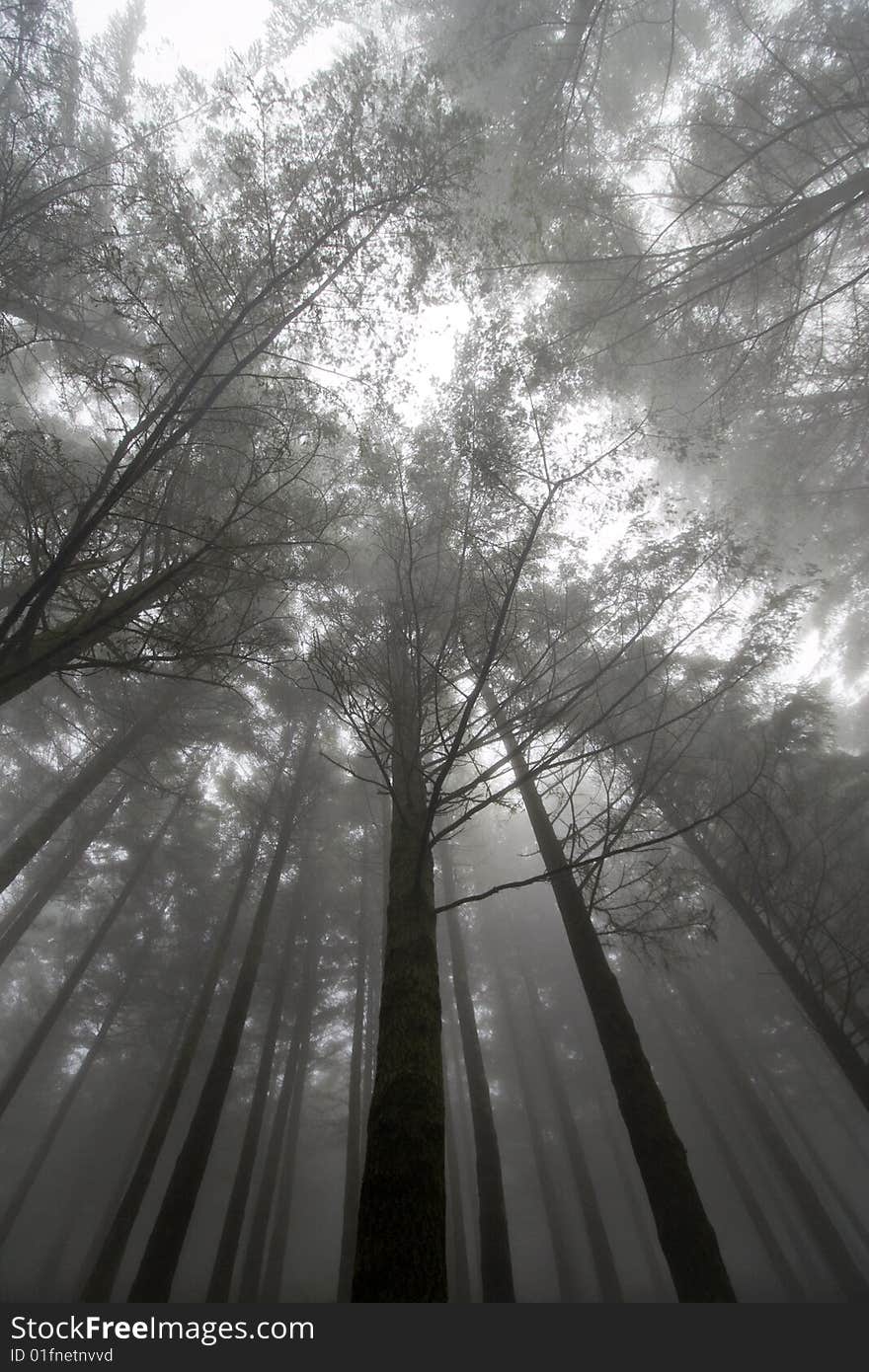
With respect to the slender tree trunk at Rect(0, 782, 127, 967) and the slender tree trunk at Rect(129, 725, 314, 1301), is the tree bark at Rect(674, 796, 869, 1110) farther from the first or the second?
the slender tree trunk at Rect(0, 782, 127, 967)

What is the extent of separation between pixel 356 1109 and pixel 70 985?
7.73 metres

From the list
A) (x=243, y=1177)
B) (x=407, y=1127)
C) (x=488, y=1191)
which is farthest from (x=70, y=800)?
(x=243, y=1177)

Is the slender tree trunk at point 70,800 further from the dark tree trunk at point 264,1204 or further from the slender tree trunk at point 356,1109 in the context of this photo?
the dark tree trunk at point 264,1204

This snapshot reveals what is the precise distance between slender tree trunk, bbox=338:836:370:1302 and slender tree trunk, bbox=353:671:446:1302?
11.4m

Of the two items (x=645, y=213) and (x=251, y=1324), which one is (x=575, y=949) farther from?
(x=645, y=213)

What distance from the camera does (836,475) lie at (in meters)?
11.4

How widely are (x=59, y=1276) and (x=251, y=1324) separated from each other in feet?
91.2

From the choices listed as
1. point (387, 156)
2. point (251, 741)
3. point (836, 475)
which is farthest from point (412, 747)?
point (836, 475)

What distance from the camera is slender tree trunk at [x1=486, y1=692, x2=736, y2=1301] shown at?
3008mm

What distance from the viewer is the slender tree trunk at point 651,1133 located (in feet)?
9.87

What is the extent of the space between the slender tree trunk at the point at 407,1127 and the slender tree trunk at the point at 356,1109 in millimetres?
11404

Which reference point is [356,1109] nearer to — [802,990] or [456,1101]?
[802,990]

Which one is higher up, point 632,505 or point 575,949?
point 632,505

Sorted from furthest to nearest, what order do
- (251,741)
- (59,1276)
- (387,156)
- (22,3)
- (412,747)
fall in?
(59,1276), (251,741), (387,156), (22,3), (412,747)
